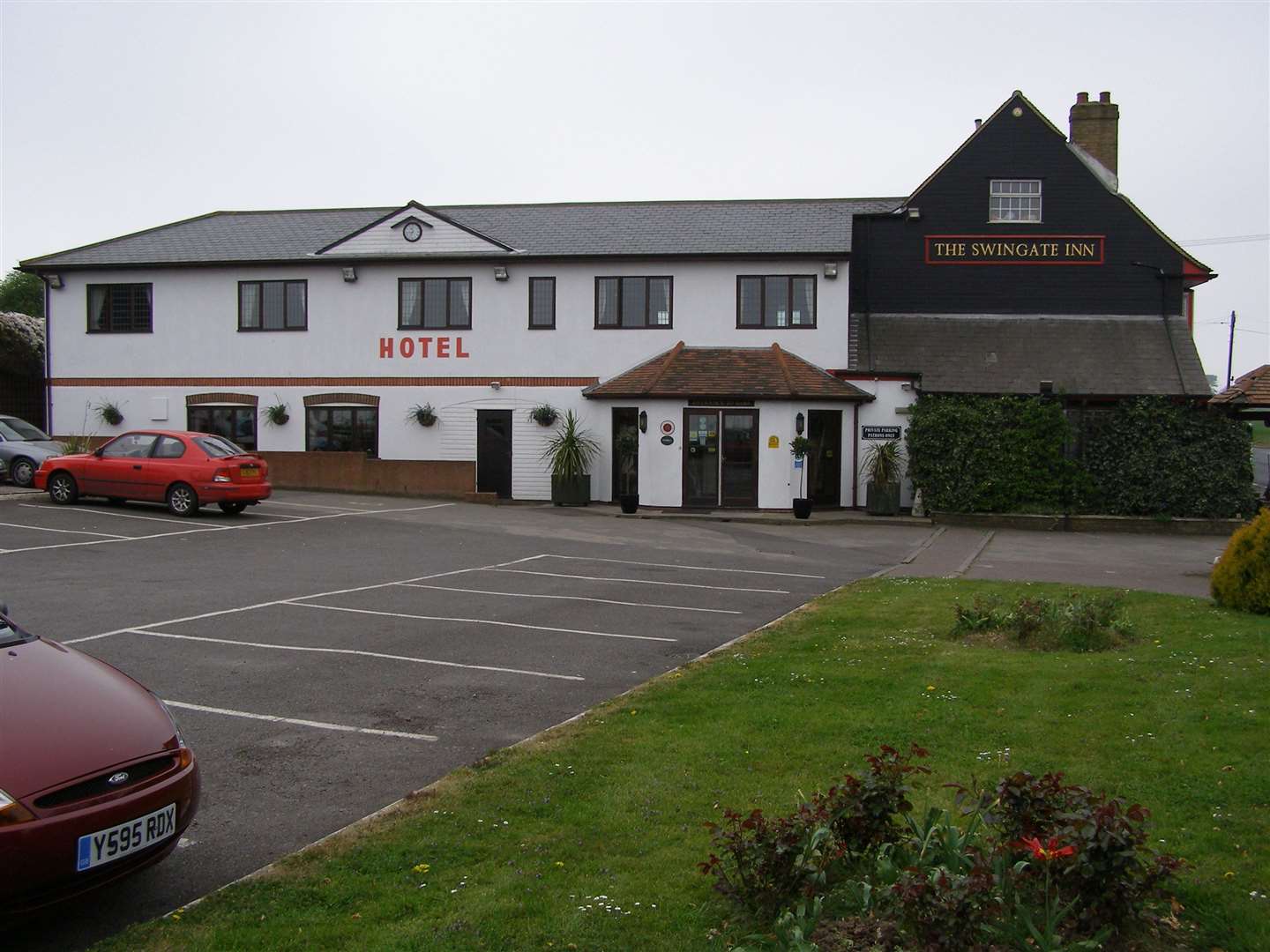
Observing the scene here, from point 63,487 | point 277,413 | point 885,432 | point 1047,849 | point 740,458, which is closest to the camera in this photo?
point 1047,849

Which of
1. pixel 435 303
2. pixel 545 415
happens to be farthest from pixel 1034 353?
pixel 435 303

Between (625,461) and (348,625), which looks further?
(625,461)

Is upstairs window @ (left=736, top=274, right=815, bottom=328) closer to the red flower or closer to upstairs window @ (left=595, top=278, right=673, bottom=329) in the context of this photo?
upstairs window @ (left=595, top=278, right=673, bottom=329)

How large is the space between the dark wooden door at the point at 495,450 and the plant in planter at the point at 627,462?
304cm

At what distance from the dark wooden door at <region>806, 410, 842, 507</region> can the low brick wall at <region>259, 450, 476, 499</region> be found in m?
8.60

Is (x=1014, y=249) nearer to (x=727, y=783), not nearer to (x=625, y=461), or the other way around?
(x=625, y=461)

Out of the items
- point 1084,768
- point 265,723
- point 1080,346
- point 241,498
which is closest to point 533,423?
point 241,498

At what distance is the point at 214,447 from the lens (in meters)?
22.4

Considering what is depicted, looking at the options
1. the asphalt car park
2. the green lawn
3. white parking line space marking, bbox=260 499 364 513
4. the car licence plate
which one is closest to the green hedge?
the asphalt car park

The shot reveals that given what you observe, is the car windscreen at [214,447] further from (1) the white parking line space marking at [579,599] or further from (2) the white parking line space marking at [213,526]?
(1) the white parking line space marking at [579,599]

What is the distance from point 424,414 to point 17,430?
10248 millimetres

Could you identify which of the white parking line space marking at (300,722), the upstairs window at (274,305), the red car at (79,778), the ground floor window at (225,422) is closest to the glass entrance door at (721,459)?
the upstairs window at (274,305)

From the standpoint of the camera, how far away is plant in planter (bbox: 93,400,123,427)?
1203 inches

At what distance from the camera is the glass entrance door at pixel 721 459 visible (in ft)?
87.6
